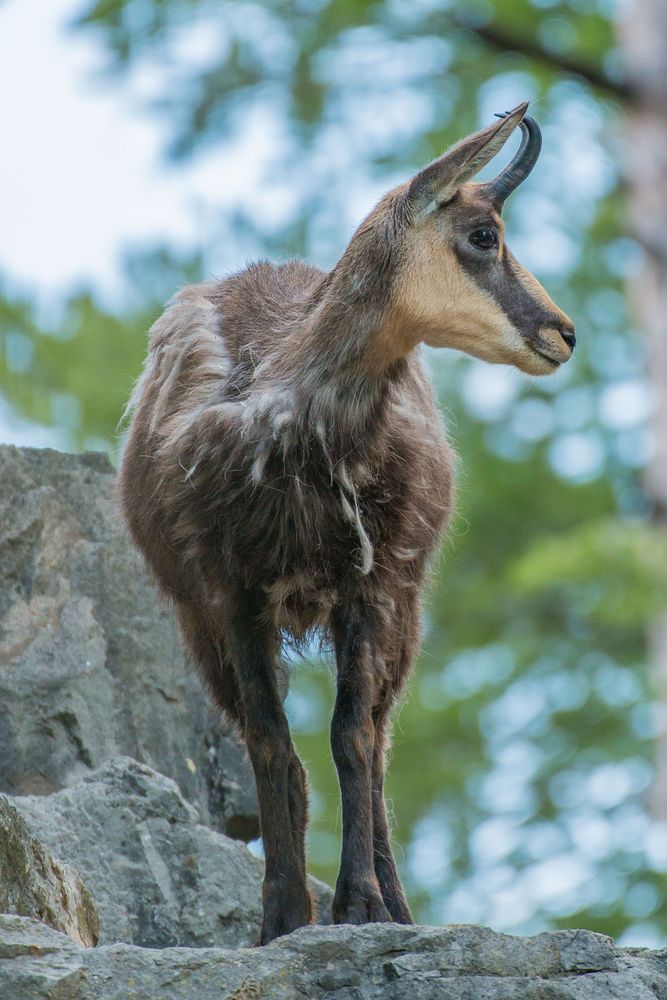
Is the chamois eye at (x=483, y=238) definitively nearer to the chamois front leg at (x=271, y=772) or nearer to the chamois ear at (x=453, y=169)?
the chamois ear at (x=453, y=169)

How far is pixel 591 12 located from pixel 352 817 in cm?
1025

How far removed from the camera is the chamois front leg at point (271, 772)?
495cm

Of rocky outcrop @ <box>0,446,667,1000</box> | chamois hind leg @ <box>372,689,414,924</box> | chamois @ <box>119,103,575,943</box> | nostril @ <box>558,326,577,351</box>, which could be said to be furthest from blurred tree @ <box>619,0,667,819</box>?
chamois @ <box>119,103,575,943</box>

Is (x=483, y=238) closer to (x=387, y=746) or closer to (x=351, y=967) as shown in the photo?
(x=387, y=746)

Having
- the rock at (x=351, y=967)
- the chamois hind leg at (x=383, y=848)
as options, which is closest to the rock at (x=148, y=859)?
the chamois hind leg at (x=383, y=848)

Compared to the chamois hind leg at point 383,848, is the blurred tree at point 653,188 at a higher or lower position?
Answer: higher

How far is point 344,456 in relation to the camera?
17.1 ft

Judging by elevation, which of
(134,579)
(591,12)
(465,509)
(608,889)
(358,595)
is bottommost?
(358,595)

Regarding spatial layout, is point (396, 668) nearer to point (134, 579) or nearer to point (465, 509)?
point (134, 579)

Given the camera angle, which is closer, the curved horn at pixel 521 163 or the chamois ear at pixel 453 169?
the chamois ear at pixel 453 169

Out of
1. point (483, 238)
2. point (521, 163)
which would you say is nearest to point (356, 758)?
point (483, 238)

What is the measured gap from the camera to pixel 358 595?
17.3 ft

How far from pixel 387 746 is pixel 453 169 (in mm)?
1999

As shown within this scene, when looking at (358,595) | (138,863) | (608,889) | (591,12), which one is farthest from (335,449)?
(591,12)
